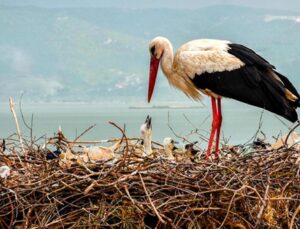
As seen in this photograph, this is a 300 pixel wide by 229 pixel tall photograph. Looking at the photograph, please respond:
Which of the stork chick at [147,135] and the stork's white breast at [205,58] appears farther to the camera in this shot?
the stork's white breast at [205,58]

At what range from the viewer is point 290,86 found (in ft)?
26.7

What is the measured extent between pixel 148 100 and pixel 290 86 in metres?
1.50

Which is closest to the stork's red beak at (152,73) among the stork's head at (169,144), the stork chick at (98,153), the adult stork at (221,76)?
the adult stork at (221,76)

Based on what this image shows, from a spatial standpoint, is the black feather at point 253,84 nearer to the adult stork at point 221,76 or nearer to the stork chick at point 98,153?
the adult stork at point 221,76

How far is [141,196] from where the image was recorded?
5.96 m

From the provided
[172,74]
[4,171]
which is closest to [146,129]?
[172,74]

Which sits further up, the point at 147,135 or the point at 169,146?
the point at 147,135

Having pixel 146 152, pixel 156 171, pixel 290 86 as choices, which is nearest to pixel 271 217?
pixel 156 171

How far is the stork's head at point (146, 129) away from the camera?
7.51 meters

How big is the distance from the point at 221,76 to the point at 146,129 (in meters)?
1.26

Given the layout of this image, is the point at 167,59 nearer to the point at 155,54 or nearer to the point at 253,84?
the point at 155,54

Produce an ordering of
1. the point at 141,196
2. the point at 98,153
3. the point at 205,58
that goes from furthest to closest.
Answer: the point at 205,58
the point at 98,153
the point at 141,196

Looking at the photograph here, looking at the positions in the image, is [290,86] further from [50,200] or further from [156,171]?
[50,200]

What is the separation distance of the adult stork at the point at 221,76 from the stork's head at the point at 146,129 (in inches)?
24.3
